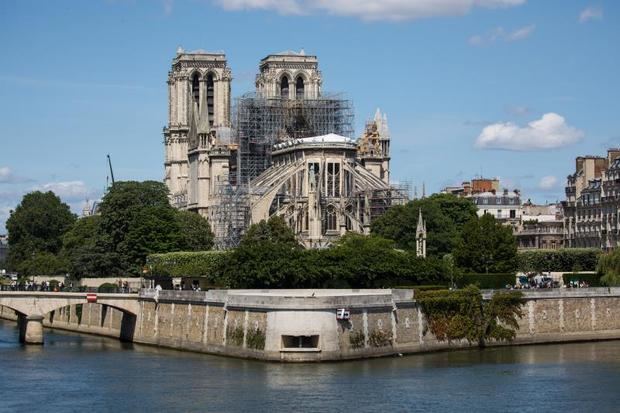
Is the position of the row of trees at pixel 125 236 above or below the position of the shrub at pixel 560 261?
above

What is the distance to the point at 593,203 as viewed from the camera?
111 m

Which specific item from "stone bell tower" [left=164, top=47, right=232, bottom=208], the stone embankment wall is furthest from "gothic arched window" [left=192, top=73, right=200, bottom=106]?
the stone embankment wall

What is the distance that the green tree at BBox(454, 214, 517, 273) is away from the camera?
89.4 metres

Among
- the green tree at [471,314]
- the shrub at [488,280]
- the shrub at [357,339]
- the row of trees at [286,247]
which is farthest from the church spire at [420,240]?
the shrub at [357,339]

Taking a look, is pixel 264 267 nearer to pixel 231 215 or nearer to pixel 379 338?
pixel 379 338

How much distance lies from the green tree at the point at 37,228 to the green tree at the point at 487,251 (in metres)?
49.7

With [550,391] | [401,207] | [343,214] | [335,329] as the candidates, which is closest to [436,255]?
[401,207]

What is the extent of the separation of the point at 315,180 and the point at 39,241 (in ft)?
90.4

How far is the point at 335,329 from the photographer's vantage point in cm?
6231

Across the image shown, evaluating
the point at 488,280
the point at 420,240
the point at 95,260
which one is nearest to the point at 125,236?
the point at 95,260

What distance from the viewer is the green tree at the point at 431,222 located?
103m

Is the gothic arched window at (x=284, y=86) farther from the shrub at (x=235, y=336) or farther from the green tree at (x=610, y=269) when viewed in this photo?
the shrub at (x=235, y=336)

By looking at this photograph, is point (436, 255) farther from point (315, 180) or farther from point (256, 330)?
point (256, 330)

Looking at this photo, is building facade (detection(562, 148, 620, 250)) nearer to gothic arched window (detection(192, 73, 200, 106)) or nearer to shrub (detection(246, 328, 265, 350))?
gothic arched window (detection(192, 73, 200, 106))
